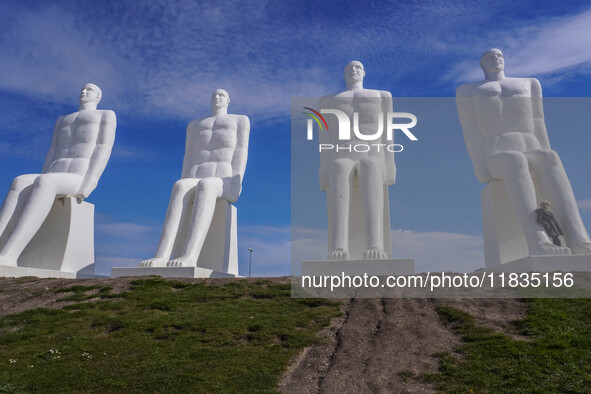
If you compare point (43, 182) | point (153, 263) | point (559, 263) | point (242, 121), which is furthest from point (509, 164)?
point (43, 182)

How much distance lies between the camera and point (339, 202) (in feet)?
39.7

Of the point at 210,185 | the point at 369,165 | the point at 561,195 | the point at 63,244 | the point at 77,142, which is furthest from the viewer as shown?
the point at 77,142

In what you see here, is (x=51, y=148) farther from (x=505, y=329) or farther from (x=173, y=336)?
(x=505, y=329)

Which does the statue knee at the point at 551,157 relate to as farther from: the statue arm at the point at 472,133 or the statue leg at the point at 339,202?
the statue leg at the point at 339,202

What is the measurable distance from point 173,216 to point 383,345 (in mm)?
7073

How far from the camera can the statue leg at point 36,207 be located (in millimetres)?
13203

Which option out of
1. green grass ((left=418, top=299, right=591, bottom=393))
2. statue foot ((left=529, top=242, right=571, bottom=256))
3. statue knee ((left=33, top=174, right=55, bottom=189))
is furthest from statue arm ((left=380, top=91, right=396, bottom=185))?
statue knee ((left=33, top=174, right=55, bottom=189))

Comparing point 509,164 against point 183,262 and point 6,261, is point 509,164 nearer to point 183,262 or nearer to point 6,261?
point 183,262

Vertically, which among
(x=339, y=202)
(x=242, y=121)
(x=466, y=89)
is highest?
(x=466, y=89)

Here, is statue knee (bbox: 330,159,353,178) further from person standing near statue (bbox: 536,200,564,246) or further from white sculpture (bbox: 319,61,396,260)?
person standing near statue (bbox: 536,200,564,246)

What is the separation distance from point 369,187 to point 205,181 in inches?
161

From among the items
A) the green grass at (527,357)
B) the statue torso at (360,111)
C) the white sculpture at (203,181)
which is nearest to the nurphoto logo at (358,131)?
the statue torso at (360,111)

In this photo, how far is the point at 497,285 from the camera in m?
9.86

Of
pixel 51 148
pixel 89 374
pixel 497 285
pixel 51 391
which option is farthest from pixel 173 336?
pixel 51 148
